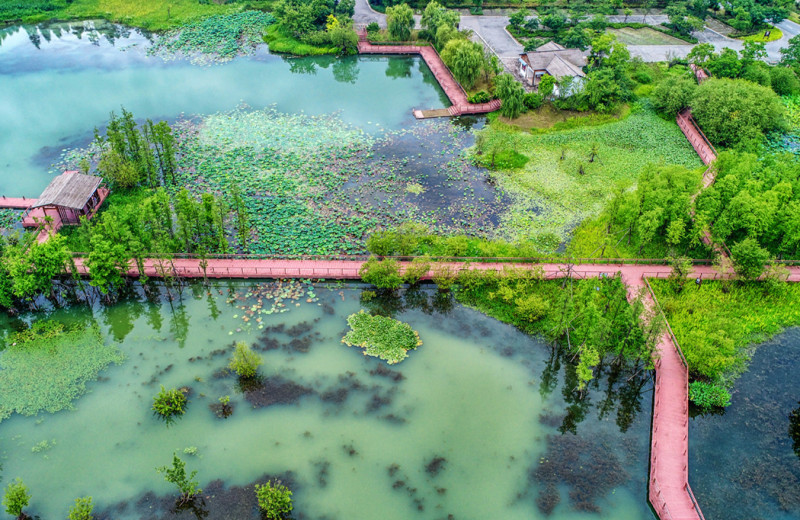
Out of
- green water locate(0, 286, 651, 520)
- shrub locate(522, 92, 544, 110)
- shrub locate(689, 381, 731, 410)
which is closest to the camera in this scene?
green water locate(0, 286, 651, 520)

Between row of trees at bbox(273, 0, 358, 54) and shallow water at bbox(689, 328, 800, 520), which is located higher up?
row of trees at bbox(273, 0, 358, 54)

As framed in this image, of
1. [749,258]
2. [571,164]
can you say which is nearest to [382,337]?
[749,258]

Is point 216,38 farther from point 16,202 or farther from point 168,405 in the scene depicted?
point 168,405

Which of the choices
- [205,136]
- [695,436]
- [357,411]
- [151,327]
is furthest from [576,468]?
[205,136]

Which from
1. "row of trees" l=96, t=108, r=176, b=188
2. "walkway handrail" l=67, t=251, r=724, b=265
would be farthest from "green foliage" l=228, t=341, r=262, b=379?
"row of trees" l=96, t=108, r=176, b=188

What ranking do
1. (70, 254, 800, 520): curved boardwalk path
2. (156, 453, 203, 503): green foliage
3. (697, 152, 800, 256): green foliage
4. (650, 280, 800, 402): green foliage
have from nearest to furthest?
(156, 453, 203, 503): green foliage, (70, 254, 800, 520): curved boardwalk path, (650, 280, 800, 402): green foliage, (697, 152, 800, 256): green foliage

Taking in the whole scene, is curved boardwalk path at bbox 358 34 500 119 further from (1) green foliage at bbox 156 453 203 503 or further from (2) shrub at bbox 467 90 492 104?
(1) green foliage at bbox 156 453 203 503

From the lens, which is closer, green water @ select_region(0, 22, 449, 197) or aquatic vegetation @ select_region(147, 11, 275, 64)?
green water @ select_region(0, 22, 449, 197)
